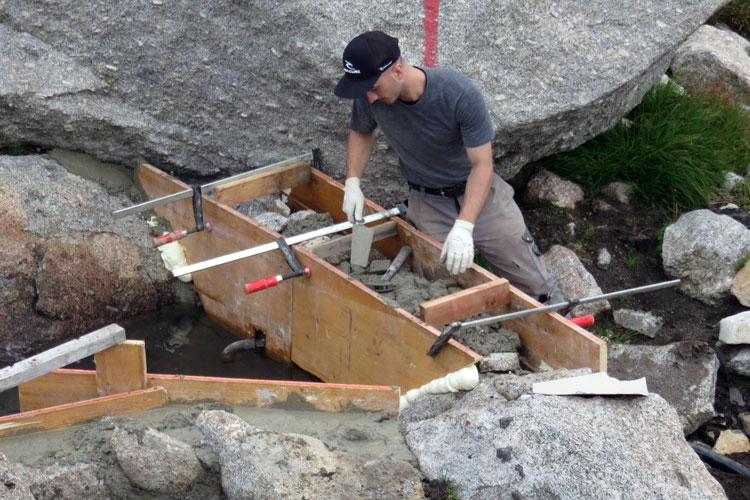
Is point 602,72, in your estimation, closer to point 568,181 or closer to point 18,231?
point 568,181

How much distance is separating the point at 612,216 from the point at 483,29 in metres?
1.69

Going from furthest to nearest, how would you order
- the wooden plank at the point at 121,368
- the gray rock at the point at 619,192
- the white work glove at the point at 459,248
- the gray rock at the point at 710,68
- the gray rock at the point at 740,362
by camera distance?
the gray rock at the point at 710,68, the gray rock at the point at 619,192, the gray rock at the point at 740,362, the white work glove at the point at 459,248, the wooden plank at the point at 121,368

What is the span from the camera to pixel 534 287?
531 centimetres

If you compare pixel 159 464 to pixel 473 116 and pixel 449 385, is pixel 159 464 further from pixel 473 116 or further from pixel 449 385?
pixel 473 116

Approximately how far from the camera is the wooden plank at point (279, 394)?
402 cm

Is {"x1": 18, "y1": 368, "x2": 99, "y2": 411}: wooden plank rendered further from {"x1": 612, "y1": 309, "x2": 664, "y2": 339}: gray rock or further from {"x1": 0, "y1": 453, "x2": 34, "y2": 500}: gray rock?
{"x1": 612, "y1": 309, "x2": 664, "y2": 339}: gray rock

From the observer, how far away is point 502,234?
5.26 meters

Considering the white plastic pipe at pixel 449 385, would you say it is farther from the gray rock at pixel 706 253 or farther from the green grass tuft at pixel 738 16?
the green grass tuft at pixel 738 16

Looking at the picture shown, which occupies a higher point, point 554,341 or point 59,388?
point 554,341

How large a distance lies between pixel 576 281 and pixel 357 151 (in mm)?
1631

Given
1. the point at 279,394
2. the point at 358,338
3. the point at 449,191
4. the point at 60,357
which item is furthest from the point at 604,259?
the point at 60,357

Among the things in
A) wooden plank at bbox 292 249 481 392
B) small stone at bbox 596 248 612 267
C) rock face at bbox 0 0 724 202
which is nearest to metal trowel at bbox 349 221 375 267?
wooden plank at bbox 292 249 481 392

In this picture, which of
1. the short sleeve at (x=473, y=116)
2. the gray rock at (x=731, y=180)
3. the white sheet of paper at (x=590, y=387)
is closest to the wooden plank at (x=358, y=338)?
the white sheet of paper at (x=590, y=387)

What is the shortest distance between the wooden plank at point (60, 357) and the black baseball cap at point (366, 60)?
1.68 metres
